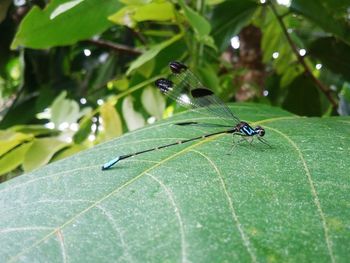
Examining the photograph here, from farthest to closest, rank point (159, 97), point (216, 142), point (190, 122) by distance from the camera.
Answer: point (159, 97)
point (190, 122)
point (216, 142)

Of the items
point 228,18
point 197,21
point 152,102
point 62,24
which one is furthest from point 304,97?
point 62,24

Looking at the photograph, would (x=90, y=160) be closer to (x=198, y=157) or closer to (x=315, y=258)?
(x=198, y=157)

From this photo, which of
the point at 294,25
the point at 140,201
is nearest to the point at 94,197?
the point at 140,201

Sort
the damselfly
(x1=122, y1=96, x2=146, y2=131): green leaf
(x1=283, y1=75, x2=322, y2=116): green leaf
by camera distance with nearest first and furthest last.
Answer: the damselfly → (x1=122, y1=96, x2=146, y2=131): green leaf → (x1=283, y1=75, x2=322, y2=116): green leaf

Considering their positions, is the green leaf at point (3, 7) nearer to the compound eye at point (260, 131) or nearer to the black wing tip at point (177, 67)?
the black wing tip at point (177, 67)

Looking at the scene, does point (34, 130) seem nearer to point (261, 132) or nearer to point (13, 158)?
point (13, 158)

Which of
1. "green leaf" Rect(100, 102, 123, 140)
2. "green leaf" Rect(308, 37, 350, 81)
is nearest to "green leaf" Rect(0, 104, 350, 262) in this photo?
"green leaf" Rect(100, 102, 123, 140)

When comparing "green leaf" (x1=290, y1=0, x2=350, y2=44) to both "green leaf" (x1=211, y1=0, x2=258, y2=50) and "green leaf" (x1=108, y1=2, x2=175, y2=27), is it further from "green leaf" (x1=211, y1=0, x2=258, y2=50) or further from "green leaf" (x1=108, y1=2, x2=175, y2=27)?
"green leaf" (x1=108, y1=2, x2=175, y2=27)

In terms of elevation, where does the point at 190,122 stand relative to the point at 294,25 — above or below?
below
